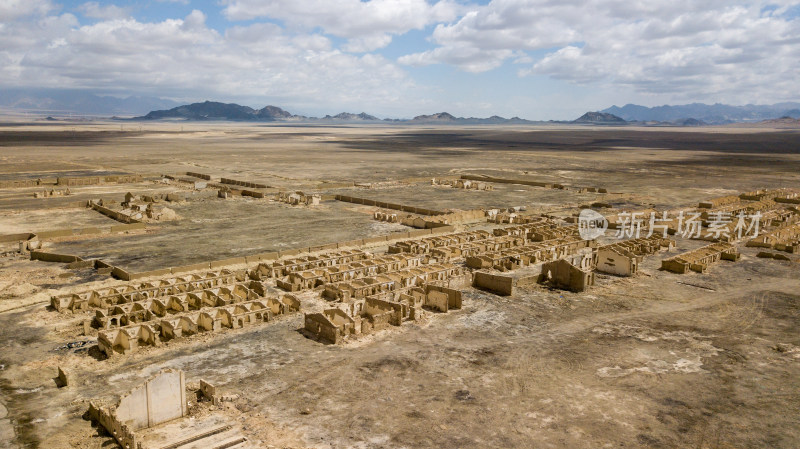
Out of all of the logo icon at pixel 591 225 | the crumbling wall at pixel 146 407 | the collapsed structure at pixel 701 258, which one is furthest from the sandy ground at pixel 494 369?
the logo icon at pixel 591 225

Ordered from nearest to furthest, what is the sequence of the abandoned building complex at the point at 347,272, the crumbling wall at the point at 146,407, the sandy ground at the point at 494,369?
the crumbling wall at the point at 146,407 → the sandy ground at the point at 494,369 → the abandoned building complex at the point at 347,272

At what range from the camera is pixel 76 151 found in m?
128

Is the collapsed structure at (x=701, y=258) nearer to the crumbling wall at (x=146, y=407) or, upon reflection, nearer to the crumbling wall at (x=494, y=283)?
the crumbling wall at (x=494, y=283)

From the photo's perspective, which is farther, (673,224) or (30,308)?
(673,224)

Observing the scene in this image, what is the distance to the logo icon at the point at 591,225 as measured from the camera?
4309 cm

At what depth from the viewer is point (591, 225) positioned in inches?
1865

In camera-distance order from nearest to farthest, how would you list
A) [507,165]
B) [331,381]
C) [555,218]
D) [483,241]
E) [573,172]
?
[331,381] < [483,241] < [555,218] < [573,172] < [507,165]

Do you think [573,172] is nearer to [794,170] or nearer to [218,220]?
[794,170]

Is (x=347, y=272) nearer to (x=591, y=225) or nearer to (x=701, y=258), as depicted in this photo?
(x=701, y=258)

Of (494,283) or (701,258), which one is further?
(701,258)

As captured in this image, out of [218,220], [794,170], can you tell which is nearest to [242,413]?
[218,220]

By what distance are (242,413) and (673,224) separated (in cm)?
4087

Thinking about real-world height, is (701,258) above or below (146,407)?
above

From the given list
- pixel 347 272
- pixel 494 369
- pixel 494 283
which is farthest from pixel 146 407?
pixel 494 283
